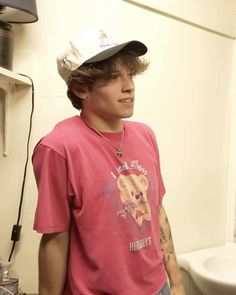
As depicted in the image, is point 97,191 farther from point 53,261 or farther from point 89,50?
point 89,50

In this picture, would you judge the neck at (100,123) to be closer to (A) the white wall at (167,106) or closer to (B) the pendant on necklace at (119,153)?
(B) the pendant on necklace at (119,153)

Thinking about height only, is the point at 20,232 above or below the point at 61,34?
below

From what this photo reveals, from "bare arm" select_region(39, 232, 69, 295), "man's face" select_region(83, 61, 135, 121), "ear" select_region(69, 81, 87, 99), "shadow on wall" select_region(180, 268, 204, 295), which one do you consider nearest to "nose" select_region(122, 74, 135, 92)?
"man's face" select_region(83, 61, 135, 121)

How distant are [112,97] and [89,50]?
0.14 meters

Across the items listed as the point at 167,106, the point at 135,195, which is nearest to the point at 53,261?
the point at 135,195

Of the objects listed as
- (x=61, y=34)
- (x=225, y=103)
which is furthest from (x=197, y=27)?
(x=61, y=34)

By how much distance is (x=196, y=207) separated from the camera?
190 centimetres

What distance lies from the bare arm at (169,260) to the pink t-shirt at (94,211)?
0.17m

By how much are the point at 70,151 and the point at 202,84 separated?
3.76 feet

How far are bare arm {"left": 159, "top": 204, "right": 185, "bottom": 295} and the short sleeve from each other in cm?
40

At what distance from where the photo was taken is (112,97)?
0.98 metres

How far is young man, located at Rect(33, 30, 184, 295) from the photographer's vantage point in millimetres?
918

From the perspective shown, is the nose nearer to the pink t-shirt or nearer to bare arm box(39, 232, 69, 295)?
the pink t-shirt

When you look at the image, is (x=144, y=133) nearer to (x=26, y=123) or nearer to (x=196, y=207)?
(x=26, y=123)
